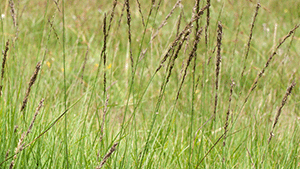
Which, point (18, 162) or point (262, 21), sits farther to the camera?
point (262, 21)

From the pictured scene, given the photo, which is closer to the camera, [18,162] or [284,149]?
[18,162]

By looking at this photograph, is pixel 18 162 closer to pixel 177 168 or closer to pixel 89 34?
pixel 177 168

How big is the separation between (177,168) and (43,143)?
624mm

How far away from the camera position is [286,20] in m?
5.23

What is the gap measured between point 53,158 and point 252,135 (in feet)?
3.53

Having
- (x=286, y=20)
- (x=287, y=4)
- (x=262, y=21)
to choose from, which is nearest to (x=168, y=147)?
(x=262, y=21)

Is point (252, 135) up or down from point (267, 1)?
down

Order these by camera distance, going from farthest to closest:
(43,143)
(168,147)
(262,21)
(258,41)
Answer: (262,21), (258,41), (168,147), (43,143)

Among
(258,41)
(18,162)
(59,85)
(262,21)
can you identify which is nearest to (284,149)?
(18,162)

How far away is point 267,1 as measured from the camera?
627cm

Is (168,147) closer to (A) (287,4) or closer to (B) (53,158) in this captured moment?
(B) (53,158)

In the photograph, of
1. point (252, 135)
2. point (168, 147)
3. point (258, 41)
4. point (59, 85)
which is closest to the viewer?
point (168, 147)

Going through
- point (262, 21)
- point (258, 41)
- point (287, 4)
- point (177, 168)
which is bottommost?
point (177, 168)

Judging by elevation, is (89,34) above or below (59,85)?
above
